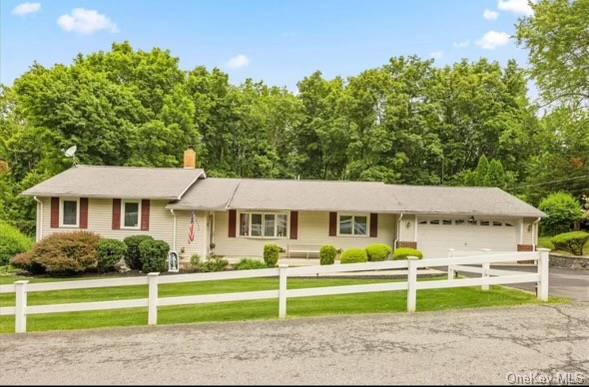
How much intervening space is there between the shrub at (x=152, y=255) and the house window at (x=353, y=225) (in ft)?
24.4

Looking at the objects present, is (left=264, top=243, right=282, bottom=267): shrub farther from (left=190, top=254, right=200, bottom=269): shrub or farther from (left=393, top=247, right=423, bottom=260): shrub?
(left=393, top=247, right=423, bottom=260): shrub

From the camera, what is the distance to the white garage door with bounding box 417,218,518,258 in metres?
18.7

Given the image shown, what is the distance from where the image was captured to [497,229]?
18734 mm

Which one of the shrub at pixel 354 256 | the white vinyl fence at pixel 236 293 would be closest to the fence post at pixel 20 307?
the white vinyl fence at pixel 236 293

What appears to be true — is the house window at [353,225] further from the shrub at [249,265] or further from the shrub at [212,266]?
the shrub at [212,266]

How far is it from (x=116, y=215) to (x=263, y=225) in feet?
19.8

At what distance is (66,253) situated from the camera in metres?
15.0

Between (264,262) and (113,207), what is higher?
(113,207)

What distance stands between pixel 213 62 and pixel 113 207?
18.8m

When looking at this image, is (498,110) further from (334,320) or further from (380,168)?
(334,320)

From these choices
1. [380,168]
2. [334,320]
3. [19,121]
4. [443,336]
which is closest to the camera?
[443,336]

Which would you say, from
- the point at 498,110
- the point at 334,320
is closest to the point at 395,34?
the point at 498,110

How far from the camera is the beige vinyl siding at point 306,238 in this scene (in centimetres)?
1900

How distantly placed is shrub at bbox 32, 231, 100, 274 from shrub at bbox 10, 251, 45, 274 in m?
0.16
